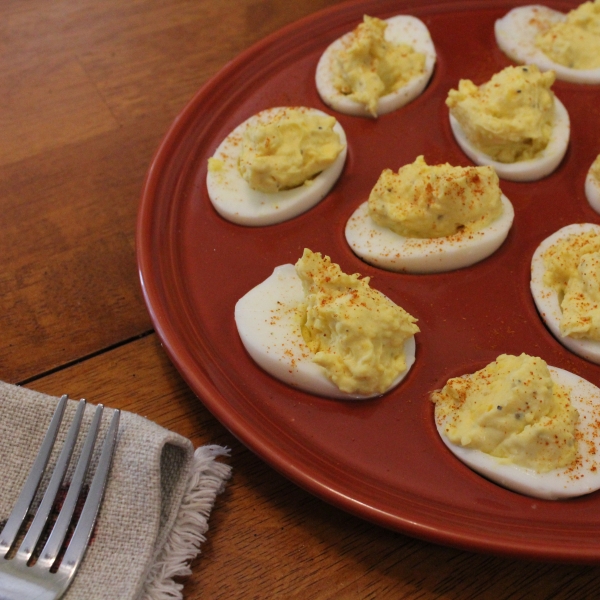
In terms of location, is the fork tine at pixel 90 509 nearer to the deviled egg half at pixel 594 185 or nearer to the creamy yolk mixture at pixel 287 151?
the creamy yolk mixture at pixel 287 151

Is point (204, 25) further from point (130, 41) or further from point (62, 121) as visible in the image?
point (62, 121)

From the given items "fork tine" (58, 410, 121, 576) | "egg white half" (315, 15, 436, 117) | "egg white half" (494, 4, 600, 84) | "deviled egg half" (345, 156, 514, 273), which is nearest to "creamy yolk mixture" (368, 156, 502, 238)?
"deviled egg half" (345, 156, 514, 273)

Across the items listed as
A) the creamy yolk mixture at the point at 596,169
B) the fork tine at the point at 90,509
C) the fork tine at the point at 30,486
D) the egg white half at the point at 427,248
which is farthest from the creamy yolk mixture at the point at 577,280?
the fork tine at the point at 30,486

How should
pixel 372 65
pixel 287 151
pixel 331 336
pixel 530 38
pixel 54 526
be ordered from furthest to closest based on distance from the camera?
pixel 530 38 → pixel 372 65 → pixel 287 151 → pixel 331 336 → pixel 54 526

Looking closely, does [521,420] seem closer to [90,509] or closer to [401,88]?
[90,509]

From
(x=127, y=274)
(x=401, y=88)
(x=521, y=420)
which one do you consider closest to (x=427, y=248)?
(x=521, y=420)

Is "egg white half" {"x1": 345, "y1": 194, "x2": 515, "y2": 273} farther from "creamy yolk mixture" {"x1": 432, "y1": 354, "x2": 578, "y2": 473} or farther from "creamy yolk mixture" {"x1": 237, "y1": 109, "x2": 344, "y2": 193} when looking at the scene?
"creamy yolk mixture" {"x1": 432, "y1": 354, "x2": 578, "y2": 473}
